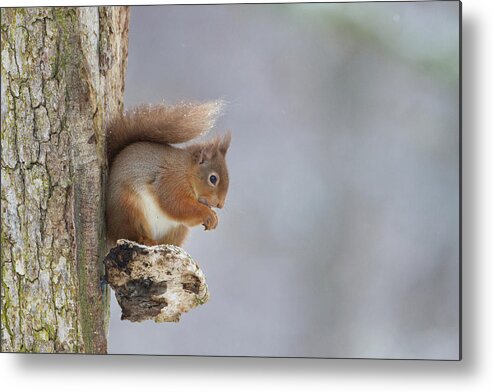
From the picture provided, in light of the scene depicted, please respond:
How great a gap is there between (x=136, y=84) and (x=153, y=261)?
0.50 meters

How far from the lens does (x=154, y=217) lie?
2.22 m

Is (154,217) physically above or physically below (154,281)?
above

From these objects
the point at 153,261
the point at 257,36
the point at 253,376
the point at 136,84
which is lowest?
the point at 253,376

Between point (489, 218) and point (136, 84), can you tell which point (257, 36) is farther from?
point (489, 218)

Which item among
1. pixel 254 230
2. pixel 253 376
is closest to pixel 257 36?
pixel 254 230

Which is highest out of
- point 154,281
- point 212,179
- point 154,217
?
point 212,179

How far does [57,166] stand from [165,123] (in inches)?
13.0

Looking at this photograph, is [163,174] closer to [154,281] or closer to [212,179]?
[212,179]

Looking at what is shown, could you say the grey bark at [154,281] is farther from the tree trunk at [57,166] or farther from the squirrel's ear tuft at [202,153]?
the squirrel's ear tuft at [202,153]

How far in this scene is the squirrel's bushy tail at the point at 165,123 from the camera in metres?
2.26

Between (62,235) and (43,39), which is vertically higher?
(43,39)

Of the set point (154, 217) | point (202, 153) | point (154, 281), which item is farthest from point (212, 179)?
point (154, 281)

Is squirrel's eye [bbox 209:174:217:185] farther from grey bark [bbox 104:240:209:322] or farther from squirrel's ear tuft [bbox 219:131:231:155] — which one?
grey bark [bbox 104:240:209:322]

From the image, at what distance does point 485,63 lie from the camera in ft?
7.29
